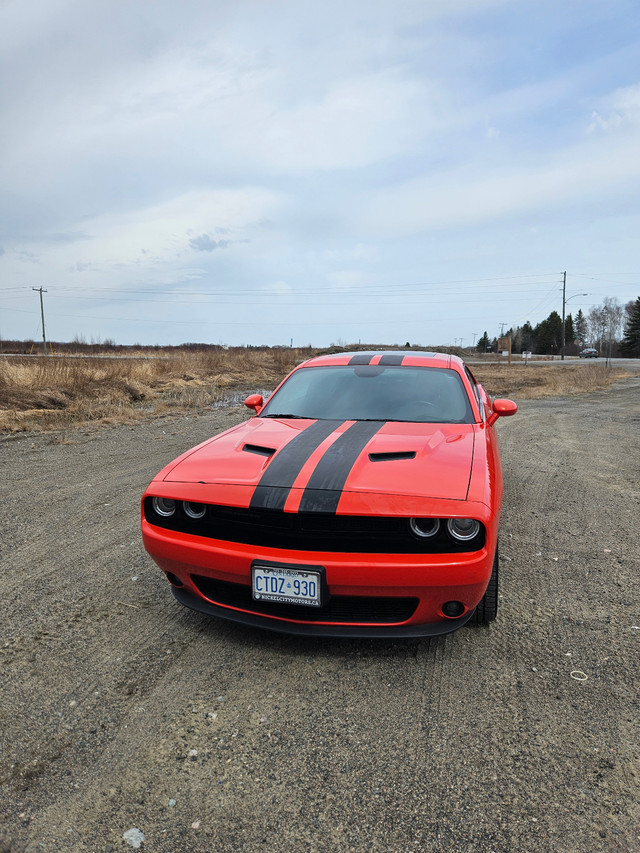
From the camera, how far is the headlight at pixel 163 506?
105 inches

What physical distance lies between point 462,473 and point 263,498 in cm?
92

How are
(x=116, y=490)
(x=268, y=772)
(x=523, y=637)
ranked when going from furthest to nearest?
1. (x=116, y=490)
2. (x=523, y=637)
3. (x=268, y=772)

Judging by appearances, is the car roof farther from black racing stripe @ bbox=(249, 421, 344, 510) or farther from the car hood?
black racing stripe @ bbox=(249, 421, 344, 510)

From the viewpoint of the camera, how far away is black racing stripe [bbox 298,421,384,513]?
7.66ft

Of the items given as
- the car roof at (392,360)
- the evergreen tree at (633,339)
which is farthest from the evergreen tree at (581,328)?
the car roof at (392,360)

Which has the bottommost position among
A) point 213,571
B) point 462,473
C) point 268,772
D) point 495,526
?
point 268,772

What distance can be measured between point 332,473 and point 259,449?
0.56m

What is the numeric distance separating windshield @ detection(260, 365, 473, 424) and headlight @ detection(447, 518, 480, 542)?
3.65 ft

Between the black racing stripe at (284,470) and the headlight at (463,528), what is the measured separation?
0.72 metres

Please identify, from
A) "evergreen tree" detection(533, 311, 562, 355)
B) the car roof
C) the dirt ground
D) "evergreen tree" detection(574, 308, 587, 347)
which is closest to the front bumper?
the dirt ground

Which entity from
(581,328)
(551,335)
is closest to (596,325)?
(581,328)

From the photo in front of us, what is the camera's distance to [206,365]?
25.9 meters

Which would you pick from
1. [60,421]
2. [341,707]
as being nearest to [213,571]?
[341,707]

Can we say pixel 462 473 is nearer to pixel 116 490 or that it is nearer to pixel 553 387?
pixel 116 490
